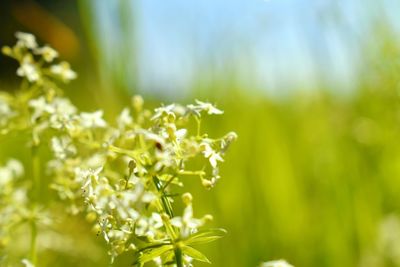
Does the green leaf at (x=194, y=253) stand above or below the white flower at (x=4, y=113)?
below

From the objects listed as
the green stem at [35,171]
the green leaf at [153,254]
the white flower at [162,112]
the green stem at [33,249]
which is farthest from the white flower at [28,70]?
the green leaf at [153,254]

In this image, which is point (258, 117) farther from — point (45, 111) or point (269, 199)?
point (45, 111)

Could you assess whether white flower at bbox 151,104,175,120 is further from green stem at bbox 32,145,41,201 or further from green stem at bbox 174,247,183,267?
green stem at bbox 32,145,41,201

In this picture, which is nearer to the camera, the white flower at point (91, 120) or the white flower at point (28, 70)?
the white flower at point (91, 120)

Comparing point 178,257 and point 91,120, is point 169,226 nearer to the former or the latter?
point 178,257

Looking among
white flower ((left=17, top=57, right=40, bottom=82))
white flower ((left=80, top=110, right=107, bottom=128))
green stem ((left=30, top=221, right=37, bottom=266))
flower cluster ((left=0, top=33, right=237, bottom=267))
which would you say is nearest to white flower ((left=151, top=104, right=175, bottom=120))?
flower cluster ((left=0, top=33, right=237, bottom=267))

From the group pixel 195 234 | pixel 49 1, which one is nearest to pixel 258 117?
pixel 195 234

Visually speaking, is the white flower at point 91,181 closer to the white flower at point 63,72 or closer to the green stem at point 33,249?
the green stem at point 33,249

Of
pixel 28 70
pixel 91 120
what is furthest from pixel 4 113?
pixel 91 120
